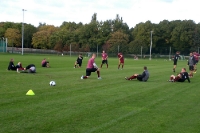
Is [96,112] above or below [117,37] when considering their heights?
below

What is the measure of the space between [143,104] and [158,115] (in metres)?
1.62

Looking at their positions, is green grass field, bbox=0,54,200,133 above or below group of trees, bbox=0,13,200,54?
below

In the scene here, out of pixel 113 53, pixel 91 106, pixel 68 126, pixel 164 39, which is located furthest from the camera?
pixel 164 39

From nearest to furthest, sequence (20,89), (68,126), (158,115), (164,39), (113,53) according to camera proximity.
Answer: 1. (68,126)
2. (158,115)
3. (20,89)
4. (113,53)
5. (164,39)

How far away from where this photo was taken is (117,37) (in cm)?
9069

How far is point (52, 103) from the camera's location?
9.49 metres

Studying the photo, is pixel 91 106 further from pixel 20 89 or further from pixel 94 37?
pixel 94 37

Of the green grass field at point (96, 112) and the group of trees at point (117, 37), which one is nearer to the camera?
the green grass field at point (96, 112)

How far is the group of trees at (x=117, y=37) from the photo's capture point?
88956mm

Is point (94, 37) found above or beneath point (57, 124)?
above

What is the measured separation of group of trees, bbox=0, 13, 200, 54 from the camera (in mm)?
88956

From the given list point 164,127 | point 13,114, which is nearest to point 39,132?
point 13,114

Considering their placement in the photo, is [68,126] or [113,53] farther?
[113,53]

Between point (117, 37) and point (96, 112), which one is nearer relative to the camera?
point (96, 112)
